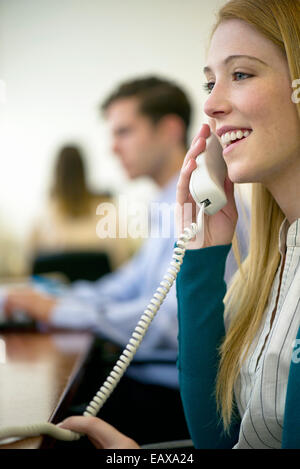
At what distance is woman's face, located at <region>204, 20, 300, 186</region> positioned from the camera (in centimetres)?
79

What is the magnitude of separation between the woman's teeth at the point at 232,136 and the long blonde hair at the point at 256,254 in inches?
3.4

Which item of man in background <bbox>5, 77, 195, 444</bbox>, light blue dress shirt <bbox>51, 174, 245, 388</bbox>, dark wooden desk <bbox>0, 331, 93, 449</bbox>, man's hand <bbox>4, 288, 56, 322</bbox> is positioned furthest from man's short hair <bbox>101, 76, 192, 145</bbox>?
dark wooden desk <bbox>0, 331, 93, 449</bbox>

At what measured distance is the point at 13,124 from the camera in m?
3.82

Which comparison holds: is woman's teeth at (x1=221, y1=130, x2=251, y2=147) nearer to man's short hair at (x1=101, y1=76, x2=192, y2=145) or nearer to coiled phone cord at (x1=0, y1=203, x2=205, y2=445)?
coiled phone cord at (x1=0, y1=203, x2=205, y2=445)

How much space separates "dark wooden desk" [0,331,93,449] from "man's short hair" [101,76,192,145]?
2.99 ft

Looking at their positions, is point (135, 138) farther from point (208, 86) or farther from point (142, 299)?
point (208, 86)

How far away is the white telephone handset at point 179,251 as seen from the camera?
31.1 inches

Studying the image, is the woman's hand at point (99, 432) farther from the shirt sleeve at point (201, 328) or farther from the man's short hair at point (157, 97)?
the man's short hair at point (157, 97)

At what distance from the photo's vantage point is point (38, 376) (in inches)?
38.8

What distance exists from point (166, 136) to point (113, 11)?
189 centimetres

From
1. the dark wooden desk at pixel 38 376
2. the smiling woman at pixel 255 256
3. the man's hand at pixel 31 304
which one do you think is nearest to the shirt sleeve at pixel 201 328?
the smiling woman at pixel 255 256

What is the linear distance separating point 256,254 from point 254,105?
284mm
